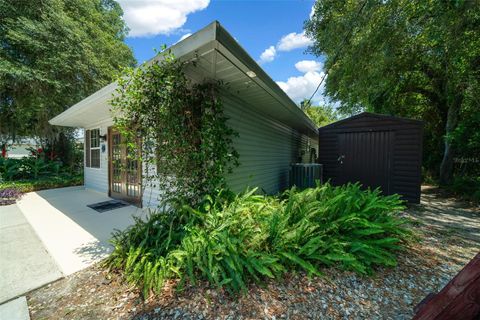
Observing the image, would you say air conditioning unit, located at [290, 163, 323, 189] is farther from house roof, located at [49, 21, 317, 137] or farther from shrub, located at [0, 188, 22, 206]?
shrub, located at [0, 188, 22, 206]

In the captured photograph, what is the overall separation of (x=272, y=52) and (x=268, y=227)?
8.75 metres

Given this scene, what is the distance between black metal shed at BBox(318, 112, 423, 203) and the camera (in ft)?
16.3

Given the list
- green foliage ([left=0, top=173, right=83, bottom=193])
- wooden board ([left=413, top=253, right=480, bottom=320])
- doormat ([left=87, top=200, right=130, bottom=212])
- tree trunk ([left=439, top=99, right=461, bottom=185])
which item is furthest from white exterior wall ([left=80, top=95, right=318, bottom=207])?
tree trunk ([left=439, top=99, right=461, bottom=185])

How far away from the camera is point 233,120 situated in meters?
4.13

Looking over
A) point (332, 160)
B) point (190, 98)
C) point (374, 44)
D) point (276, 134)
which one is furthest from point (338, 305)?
point (374, 44)

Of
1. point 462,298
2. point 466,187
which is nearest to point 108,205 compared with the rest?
point 462,298

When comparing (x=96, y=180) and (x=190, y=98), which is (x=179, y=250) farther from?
(x=96, y=180)

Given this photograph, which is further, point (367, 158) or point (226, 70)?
point (367, 158)

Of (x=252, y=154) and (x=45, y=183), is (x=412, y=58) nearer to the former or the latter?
(x=252, y=154)

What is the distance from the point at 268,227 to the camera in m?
2.44

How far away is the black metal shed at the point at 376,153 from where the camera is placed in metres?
4.97

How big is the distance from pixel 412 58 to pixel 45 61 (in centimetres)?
1325

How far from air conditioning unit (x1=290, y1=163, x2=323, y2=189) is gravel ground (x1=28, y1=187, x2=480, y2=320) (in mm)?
3725

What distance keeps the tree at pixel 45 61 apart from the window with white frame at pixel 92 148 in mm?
3165
